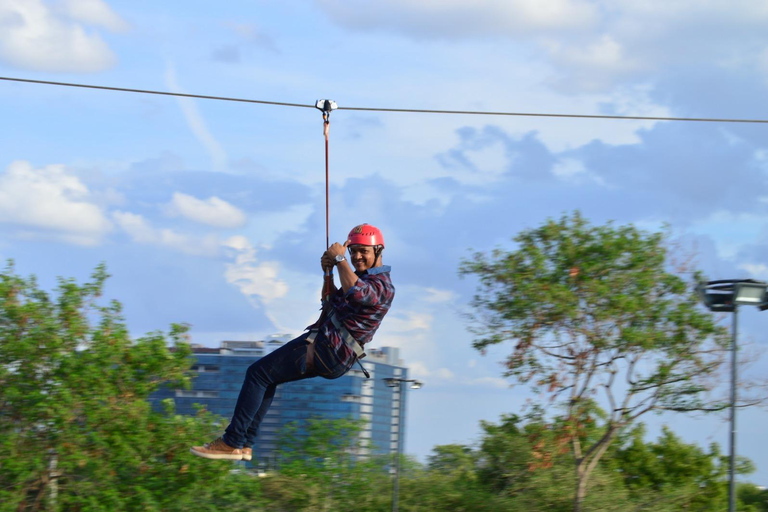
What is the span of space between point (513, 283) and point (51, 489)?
7.82 metres

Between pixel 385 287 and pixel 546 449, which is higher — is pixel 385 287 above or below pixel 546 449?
above

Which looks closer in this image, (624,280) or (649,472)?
(624,280)

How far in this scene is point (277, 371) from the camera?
5527 mm

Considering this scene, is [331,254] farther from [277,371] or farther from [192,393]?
[192,393]

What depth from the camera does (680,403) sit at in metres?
14.2

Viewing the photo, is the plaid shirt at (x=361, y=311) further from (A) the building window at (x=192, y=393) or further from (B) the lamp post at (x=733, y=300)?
(A) the building window at (x=192, y=393)

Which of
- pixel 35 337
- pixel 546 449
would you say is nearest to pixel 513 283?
pixel 546 449

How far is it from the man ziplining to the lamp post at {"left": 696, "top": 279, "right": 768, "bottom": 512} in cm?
618

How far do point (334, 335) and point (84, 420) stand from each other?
8518 millimetres

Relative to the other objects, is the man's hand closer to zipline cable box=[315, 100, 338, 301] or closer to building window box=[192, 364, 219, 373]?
zipline cable box=[315, 100, 338, 301]

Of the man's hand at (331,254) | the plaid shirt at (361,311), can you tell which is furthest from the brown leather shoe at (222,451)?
the man's hand at (331,254)

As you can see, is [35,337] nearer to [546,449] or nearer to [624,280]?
[546,449]

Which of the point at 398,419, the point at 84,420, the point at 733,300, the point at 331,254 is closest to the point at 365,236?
the point at 331,254

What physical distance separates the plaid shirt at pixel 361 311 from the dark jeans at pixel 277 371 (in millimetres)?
64
